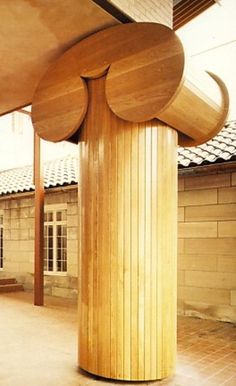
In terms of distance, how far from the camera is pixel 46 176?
1109cm

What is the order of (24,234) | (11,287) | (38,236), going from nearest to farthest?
(38,236) < (11,287) < (24,234)

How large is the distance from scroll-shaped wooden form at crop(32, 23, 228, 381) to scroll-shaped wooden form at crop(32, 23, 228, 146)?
1 centimetres

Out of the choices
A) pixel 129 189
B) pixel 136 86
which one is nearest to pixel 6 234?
pixel 129 189

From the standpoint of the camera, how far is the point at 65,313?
287 inches

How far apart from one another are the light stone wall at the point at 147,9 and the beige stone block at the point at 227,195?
3051 millimetres

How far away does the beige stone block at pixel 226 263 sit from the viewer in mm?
6441

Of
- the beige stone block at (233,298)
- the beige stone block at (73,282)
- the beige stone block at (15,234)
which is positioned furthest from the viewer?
the beige stone block at (15,234)

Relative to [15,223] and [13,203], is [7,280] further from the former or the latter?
[13,203]

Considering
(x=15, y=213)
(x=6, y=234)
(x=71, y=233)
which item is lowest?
(x=6, y=234)

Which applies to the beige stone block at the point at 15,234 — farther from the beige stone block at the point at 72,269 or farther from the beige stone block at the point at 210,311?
the beige stone block at the point at 210,311

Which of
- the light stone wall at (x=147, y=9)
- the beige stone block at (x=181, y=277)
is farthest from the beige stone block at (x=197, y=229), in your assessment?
the light stone wall at (x=147, y=9)

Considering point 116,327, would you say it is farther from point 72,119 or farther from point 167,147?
point 72,119

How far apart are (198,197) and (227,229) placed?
79 centimetres

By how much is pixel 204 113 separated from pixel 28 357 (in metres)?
3.36
